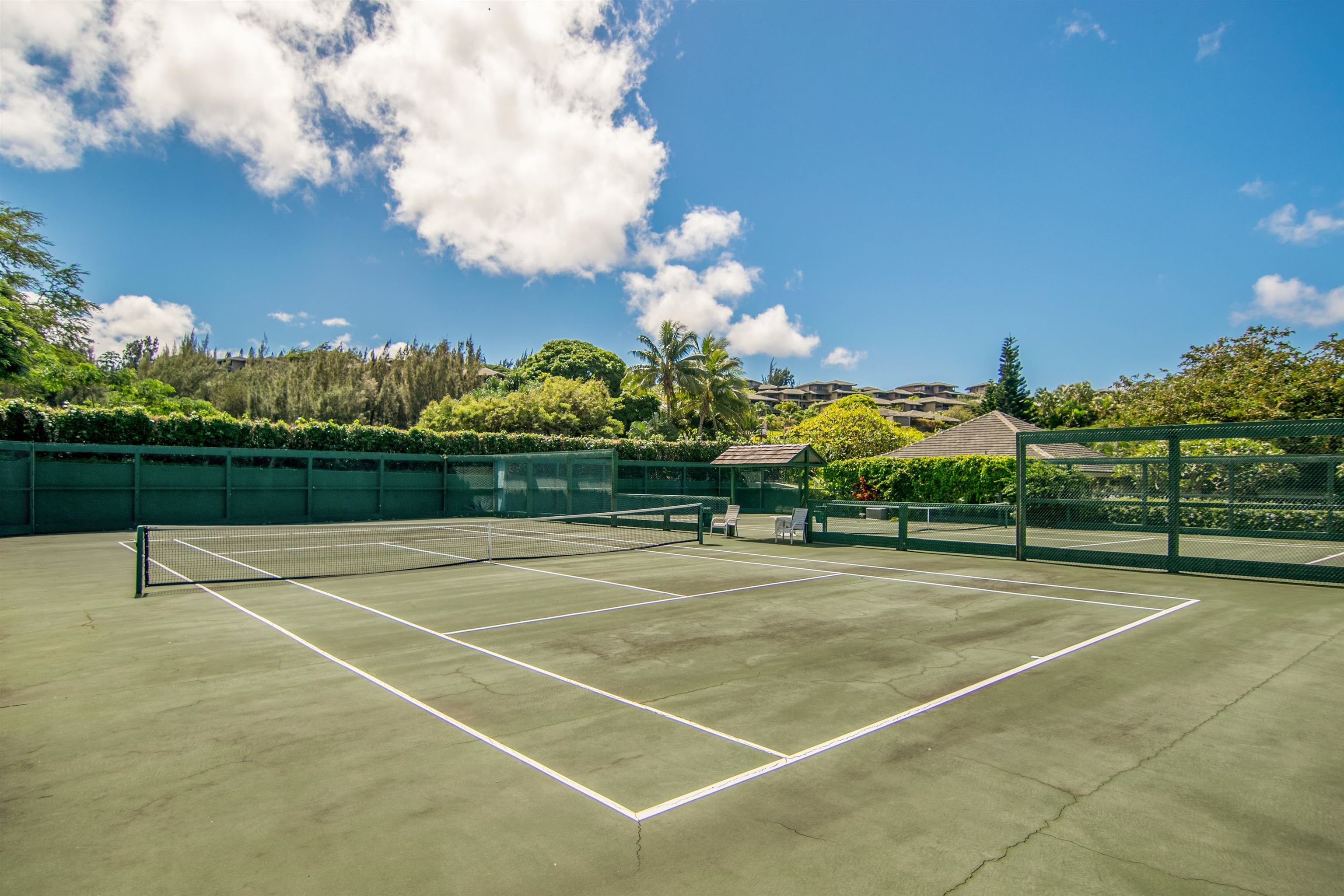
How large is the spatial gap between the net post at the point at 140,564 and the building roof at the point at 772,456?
17.8 m

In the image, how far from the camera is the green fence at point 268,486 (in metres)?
24.6

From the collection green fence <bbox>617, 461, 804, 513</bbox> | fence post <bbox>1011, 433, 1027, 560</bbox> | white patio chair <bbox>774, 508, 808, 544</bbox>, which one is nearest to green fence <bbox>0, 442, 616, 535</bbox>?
green fence <bbox>617, 461, 804, 513</bbox>

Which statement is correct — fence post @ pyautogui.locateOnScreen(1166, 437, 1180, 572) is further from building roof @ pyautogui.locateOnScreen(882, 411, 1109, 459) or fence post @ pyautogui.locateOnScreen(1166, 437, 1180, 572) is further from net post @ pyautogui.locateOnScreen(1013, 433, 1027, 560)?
building roof @ pyautogui.locateOnScreen(882, 411, 1109, 459)

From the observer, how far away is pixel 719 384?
156ft

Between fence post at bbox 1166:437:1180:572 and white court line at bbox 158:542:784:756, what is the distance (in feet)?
45.7

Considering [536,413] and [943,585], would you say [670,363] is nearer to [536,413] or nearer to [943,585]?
[536,413]

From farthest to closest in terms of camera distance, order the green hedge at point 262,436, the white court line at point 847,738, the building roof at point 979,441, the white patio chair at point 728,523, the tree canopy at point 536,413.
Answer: the tree canopy at point 536,413 → the building roof at point 979,441 → the green hedge at point 262,436 → the white patio chair at point 728,523 → the white court line at point 847,738

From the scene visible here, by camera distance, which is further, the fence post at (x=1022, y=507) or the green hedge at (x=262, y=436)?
the green hedge at (x=262, y=436)

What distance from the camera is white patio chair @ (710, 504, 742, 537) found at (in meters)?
23.8

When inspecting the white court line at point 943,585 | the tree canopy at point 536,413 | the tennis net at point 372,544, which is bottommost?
the tennis net at point 372,544

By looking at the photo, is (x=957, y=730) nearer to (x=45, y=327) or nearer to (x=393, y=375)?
(x=45, y=327)

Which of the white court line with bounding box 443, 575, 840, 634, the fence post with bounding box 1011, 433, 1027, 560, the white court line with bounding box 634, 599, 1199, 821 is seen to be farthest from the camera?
the fence post with bounding box 1011, 433, 1027, 560

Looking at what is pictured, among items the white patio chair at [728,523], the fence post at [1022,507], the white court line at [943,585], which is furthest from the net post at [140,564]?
the fence post at [1022,507]

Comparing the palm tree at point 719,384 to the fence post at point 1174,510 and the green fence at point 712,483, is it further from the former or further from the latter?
the fence post at point 1174,510
